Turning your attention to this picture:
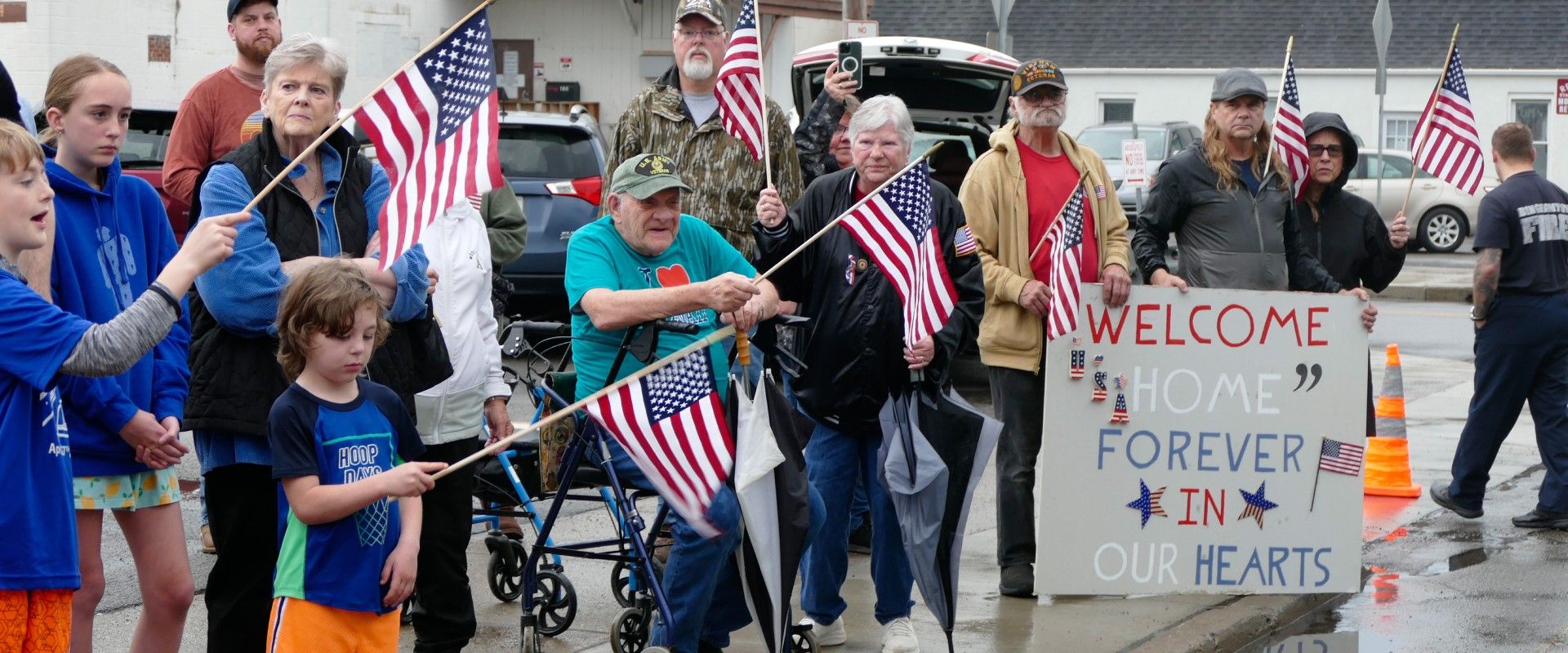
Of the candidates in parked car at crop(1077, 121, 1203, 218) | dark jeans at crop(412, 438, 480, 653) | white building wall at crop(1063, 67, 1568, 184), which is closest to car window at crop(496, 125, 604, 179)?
dark jeans at crop(412, 438, 480, 653)

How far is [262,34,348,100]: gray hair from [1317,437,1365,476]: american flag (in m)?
4.01

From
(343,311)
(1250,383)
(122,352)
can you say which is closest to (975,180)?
(1250,383)

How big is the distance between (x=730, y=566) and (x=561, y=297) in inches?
307

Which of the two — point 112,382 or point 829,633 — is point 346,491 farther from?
point 829,633

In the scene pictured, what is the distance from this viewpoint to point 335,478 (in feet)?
13.2

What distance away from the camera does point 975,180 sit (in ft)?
21.4

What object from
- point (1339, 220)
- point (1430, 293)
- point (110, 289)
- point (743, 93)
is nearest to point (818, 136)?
point (743, 93)

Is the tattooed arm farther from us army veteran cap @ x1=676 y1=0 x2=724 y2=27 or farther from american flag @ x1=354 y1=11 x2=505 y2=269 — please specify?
american flag @ x1=354 y1=11 x2=505 y2=269

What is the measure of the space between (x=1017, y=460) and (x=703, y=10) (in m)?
2.13

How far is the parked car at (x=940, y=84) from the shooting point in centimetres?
1177

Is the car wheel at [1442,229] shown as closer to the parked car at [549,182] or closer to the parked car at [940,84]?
the parked car at [940,84]

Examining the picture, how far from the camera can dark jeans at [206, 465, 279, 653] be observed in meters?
4.54

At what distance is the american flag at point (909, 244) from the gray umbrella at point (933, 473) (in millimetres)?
279

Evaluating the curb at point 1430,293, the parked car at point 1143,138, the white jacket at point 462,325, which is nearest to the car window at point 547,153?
the white jacket at point 462,325
